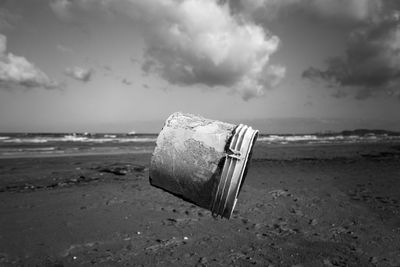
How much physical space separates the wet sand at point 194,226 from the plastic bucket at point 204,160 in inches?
61.1

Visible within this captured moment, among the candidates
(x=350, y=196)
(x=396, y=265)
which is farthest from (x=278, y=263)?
(x=350, y=196)

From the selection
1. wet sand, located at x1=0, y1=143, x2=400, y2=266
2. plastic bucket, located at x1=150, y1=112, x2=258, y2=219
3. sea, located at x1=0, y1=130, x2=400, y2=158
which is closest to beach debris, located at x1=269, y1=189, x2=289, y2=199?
wet sand, located at x1=0, y1=143, x2=400, y2=266

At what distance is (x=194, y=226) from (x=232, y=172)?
9.21ft

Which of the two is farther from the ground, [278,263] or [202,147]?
[202,147]

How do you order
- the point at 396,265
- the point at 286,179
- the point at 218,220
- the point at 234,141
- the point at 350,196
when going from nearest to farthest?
the point at 234,141
the point at 396,265
the point at 218,220
the point at 350,196
the point at 286,179

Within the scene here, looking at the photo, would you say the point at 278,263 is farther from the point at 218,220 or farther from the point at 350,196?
the point at 350,196

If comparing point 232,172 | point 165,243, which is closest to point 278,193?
point 165,243

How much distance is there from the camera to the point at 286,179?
31.1 ft

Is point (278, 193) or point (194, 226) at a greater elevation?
point (278, 193)

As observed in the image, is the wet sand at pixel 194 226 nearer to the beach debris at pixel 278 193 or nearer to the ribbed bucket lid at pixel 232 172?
the beach debris at pixel 278 193

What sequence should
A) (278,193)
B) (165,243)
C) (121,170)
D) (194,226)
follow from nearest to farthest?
(165,243) < (194,226) < (278,193) < (121,170)

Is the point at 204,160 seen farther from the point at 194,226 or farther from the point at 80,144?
the point at 80,144

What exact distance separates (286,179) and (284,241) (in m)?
5.23

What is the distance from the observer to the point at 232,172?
2.51m
